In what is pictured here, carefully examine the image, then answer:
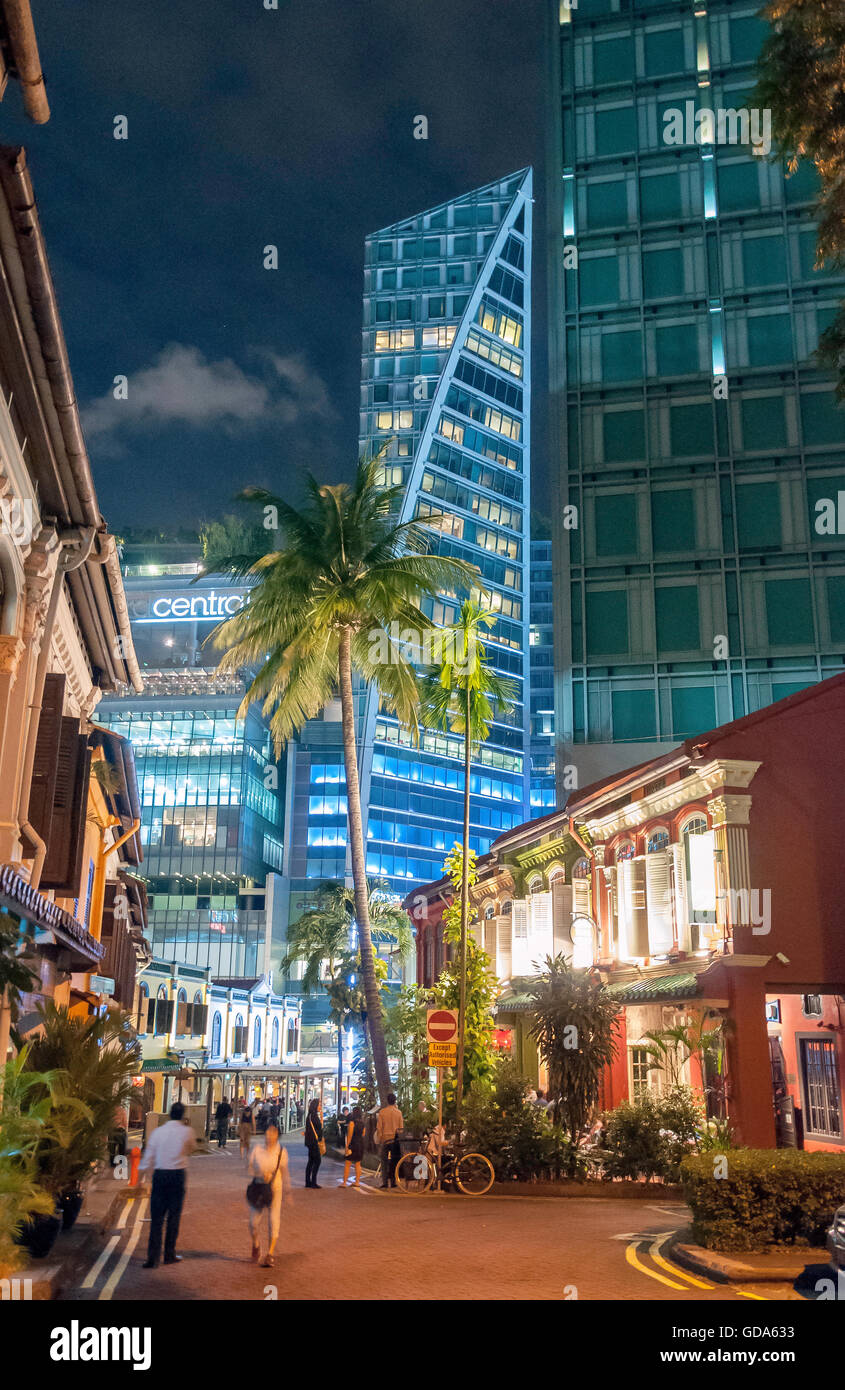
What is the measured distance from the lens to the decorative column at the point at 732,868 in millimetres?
22453

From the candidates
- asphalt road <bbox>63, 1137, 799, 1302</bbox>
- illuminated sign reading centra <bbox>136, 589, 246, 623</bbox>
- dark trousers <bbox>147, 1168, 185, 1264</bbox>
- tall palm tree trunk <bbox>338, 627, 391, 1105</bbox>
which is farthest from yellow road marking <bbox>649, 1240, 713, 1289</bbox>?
illuminated sign reading centra <bbox>136, 589, 246, 623</bbox>

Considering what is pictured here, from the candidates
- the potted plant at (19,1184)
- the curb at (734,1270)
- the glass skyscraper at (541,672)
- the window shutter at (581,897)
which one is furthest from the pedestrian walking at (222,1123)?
the glass skyscraper at (541,672)

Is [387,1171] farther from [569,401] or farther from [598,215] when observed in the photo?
[598,215]

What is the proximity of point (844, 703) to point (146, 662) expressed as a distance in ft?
318

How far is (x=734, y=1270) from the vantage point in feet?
37.2

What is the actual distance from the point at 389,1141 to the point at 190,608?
97.3 m

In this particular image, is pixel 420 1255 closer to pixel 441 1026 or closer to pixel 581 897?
pixel 441 1026

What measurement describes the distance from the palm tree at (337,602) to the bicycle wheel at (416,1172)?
7595 mm

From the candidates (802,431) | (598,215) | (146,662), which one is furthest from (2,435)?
(146,662)

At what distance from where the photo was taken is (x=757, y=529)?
4531 centimetres

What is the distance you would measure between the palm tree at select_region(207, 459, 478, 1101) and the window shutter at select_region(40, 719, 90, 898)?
13263 millimetres

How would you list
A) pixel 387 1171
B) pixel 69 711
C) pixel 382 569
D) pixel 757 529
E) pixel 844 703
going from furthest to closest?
pixel 757 529
pixel 382 569
pixel 844 703
pixel 387 1171
pixel 69 711

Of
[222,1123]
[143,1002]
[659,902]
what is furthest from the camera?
[143,1002]

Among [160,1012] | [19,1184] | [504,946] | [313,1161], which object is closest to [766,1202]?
[19,1184]
